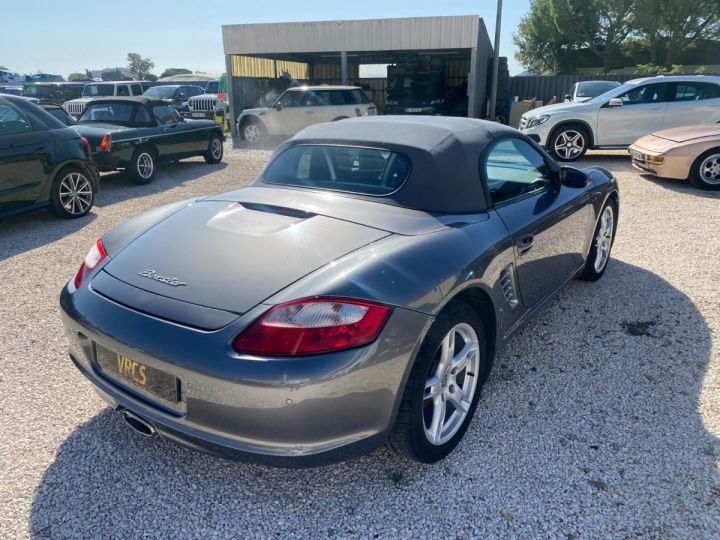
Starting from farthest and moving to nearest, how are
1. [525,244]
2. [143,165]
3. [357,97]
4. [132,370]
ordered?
[357,97]
[143,165]
[525,244]
[132,370]

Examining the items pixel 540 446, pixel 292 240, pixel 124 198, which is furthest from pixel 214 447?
pixel 124 198

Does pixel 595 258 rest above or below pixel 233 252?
below

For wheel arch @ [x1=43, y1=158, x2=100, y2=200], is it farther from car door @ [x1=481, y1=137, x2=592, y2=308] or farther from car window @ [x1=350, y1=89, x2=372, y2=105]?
car window @ [x1=350, y1=89, x2=372, y2=105]

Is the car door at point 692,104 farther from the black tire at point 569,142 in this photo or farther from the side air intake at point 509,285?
the side air intake at point 509,285

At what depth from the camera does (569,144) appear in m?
11.2

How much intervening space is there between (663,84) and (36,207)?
38.6 feet

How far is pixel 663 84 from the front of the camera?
1106cm

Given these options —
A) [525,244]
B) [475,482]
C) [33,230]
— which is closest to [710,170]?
[525,244]

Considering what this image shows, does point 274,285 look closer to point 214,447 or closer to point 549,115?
point 214,447

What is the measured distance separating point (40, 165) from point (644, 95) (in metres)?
11.2

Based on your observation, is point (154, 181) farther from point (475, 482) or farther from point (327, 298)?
point (475, 482)

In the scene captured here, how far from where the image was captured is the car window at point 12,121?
6.00 m

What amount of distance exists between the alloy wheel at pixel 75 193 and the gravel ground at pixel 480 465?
10.8ft

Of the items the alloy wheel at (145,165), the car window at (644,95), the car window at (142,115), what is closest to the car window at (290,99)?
the car window at (142,115)
